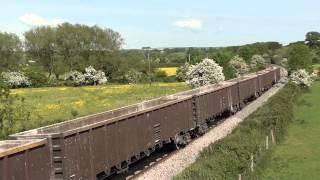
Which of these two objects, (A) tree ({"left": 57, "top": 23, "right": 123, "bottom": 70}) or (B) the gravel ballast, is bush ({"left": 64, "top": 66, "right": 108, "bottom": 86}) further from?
(B) the gravel ballast

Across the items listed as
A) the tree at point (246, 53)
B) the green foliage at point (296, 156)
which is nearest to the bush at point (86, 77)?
the tree at point (246, 53)

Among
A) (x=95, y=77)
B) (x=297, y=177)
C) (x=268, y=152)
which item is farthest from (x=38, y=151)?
(x=95, y=77)

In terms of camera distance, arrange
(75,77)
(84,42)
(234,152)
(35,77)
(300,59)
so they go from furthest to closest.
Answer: (84,42), (75,77), (35,77), (300,59), (234,152)

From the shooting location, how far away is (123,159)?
1812 cm

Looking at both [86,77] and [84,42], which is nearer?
[86,77]

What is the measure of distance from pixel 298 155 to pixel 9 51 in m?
96.4

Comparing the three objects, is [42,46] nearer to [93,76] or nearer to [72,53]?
[72,53]

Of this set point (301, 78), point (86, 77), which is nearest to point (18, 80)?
point (86, 77)

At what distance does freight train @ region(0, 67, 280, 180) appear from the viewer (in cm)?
1239

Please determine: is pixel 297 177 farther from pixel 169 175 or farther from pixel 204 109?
pixel 204 109

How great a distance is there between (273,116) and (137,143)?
15.1m

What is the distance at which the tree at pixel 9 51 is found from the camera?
111500mm

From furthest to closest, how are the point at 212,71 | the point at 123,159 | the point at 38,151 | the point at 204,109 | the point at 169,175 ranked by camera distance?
the point at 212,71, the point at 204,109, the point at 169,175, the point at 123,159, the point at 38,151

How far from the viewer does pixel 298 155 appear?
80.9 ft
